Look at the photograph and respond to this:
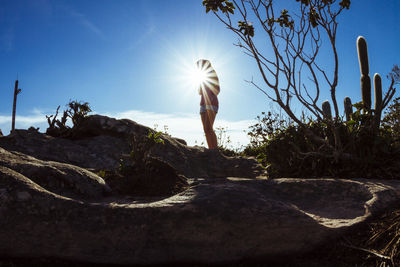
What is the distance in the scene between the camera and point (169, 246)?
1950 millimetres

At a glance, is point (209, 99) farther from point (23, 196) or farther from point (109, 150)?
point (23, 196)

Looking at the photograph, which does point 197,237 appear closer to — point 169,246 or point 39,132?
point 169,246

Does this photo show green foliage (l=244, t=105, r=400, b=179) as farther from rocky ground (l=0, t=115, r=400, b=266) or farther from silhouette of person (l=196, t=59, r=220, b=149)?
silhouette of person (l=196, t=59, r=220, b=149)

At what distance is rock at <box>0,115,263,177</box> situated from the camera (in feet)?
16.8

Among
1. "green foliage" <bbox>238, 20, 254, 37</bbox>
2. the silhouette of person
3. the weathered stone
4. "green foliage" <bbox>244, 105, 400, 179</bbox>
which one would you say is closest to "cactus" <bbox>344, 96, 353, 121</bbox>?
"green foliage" <bbox>244, 105, 400, 179</bbox>

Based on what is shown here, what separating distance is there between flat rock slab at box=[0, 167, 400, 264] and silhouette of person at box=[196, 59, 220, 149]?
5127 millimetres

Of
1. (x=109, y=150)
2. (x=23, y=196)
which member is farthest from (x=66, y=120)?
(x=23, y=196)

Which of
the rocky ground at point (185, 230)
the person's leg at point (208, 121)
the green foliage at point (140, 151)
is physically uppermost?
the person's leg at point (208, 121)

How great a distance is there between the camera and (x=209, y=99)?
7227mm

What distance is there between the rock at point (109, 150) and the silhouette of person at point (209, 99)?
2.36ft

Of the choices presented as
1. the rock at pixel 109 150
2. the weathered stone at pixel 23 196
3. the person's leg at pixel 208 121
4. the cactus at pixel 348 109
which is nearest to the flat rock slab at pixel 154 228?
the weathered stone at pixel 23 196

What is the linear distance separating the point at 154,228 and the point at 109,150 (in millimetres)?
3935

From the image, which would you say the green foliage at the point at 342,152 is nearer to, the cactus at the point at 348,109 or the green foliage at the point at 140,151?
the cactus at the point at 348,109

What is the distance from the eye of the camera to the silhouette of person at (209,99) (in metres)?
7.22
